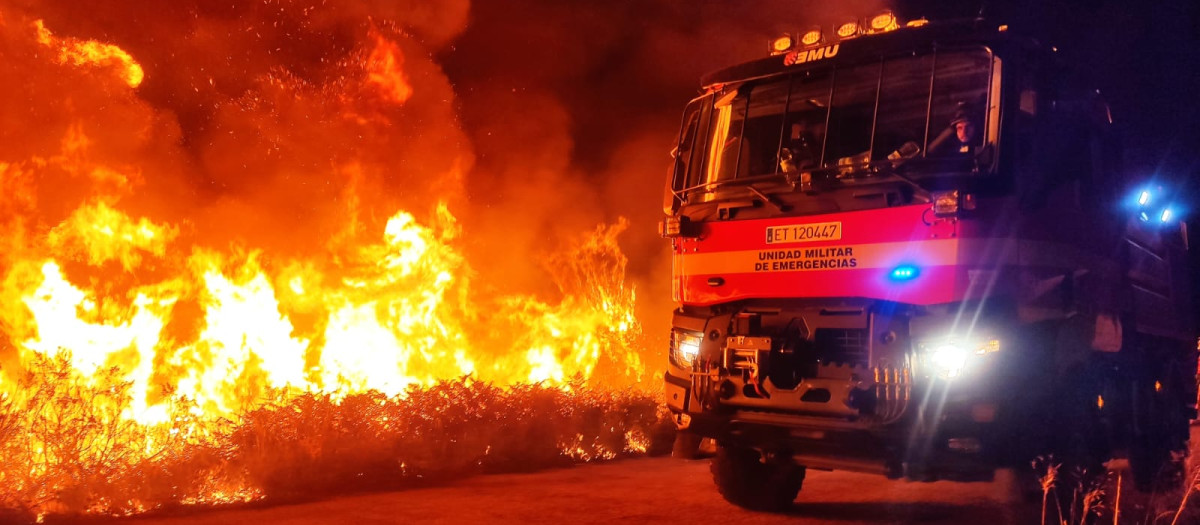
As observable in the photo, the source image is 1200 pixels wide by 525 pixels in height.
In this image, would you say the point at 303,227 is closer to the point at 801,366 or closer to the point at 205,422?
the point at 205,422

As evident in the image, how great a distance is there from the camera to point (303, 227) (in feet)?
42.4

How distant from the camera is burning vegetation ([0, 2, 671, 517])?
23.1 feet

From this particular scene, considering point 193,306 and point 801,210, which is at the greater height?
point 801,210

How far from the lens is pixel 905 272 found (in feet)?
17.4

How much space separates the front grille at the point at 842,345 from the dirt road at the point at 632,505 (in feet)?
4.38

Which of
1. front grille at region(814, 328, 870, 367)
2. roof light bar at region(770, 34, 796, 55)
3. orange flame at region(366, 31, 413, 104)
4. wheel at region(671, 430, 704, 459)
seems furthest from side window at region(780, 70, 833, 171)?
orange flame at region(366, 31, 413, 104)

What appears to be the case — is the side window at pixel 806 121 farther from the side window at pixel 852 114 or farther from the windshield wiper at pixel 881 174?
the windshield wiper at pixel 881 174

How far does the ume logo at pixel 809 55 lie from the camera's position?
6.16m

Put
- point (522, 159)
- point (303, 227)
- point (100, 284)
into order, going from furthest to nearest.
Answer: point (522, 159)
point (303, 227)
point (100, 284)

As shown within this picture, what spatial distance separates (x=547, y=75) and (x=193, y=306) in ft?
Result: 25.1

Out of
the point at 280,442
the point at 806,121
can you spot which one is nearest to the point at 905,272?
the point at 806,121

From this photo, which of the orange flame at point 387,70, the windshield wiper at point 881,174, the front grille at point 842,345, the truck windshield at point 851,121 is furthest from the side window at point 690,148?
the orange flame at point 387,70

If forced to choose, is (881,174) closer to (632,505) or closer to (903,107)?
(903,107)

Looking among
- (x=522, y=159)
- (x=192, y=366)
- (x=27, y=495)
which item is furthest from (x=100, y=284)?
(x=522, y=159)
